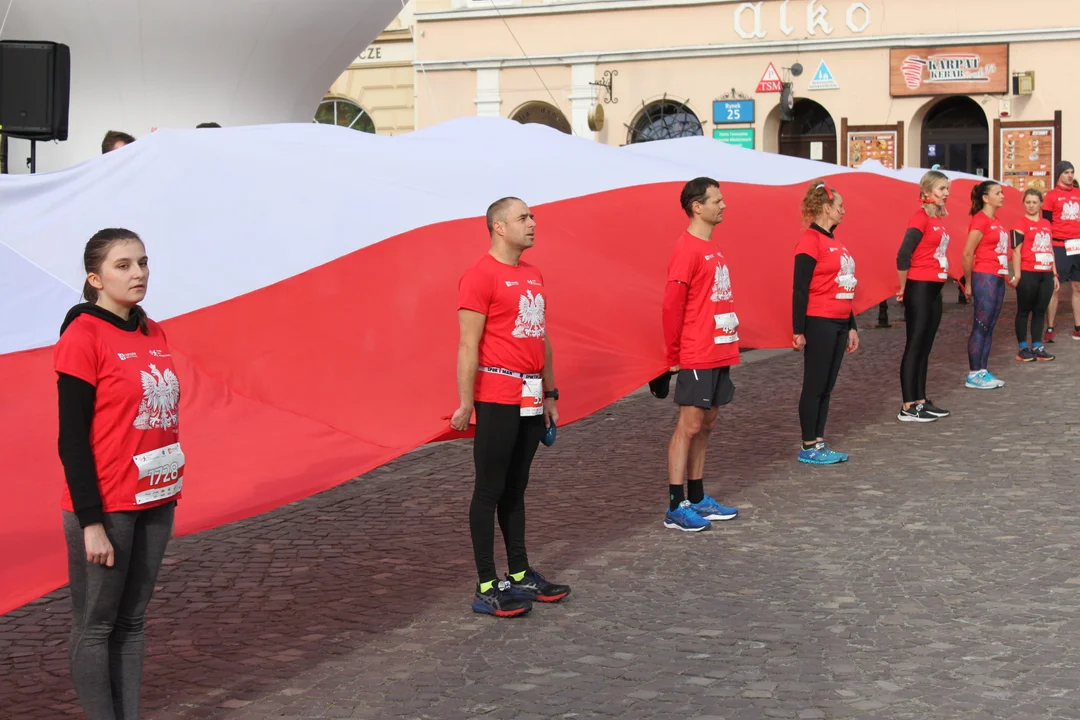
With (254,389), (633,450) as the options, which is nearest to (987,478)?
(633,450)

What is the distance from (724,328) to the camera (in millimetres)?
7512

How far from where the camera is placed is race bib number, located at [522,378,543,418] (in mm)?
6094

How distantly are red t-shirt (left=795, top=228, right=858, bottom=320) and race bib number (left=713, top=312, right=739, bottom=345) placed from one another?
1.69m

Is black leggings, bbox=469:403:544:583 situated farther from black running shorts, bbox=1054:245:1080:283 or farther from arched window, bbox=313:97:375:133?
arched window, bbox=313:97:375:133

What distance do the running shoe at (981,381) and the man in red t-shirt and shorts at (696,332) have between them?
5.58 m

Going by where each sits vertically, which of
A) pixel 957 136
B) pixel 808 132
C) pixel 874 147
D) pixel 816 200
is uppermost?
pixel 808 132

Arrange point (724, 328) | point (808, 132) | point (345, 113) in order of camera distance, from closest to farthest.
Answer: point (724, 328) → point (808, 132) → point (345, 113)

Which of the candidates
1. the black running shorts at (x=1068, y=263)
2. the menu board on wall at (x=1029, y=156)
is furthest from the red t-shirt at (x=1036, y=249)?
the menu board on wall at (x=1029, y=156)

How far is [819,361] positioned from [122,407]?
19.0 feet

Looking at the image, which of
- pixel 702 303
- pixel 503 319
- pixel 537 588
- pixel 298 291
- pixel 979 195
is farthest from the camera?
pixel 979 195

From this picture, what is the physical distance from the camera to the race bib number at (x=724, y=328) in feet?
24.6

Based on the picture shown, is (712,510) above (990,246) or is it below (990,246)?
below

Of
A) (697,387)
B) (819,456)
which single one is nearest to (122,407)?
(697,387)

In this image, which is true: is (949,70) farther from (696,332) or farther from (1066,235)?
(696,332)
